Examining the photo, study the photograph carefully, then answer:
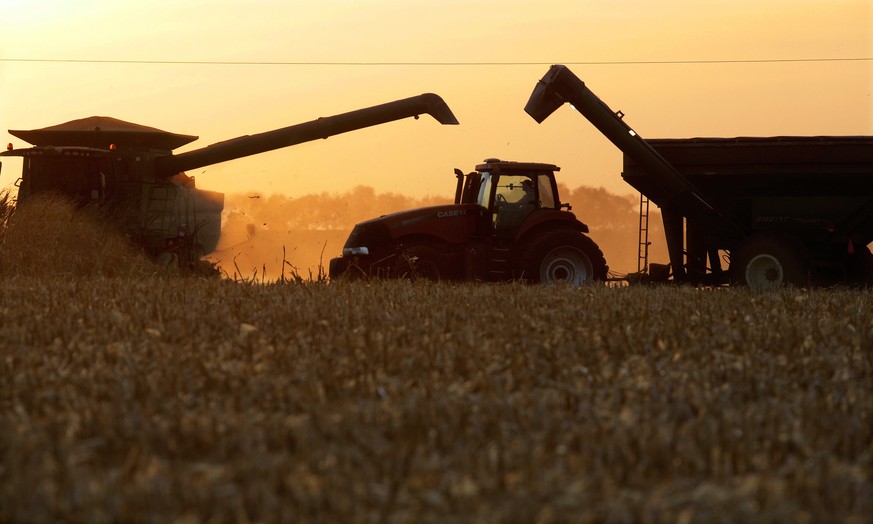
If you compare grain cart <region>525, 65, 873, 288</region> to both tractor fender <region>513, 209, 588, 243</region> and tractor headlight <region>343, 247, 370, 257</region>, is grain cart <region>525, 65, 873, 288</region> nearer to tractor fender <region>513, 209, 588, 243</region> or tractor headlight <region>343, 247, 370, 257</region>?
tractor fender <region>513, 209, 588, 243</region>

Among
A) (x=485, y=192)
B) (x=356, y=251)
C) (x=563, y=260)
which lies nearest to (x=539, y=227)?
(x=563, y=260)

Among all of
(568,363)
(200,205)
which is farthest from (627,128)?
(568,363)

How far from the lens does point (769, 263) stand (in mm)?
17328

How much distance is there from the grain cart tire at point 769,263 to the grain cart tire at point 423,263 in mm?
4562

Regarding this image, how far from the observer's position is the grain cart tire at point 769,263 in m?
17.0

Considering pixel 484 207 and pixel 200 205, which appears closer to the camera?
pixel 484 207

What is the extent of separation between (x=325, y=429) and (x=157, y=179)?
62.0 feet

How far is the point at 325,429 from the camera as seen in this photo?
4395 mm

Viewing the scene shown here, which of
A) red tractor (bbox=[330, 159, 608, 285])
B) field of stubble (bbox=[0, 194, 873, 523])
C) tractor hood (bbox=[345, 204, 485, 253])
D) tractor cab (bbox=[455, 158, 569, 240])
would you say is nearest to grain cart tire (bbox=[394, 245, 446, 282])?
red tractor (bbox=[330, 159, 608, 285])

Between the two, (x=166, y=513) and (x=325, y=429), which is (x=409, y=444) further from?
(x=166, y=513)

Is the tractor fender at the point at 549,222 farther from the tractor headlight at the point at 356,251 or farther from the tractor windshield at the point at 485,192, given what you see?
→ the tractor headlight at the point at 356,251

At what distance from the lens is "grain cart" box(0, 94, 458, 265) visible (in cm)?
2069

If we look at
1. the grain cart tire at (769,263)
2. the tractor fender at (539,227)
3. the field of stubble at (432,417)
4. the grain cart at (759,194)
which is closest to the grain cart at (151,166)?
Result: the grain cart at (759,194)

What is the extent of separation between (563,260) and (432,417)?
1216 centimetres
